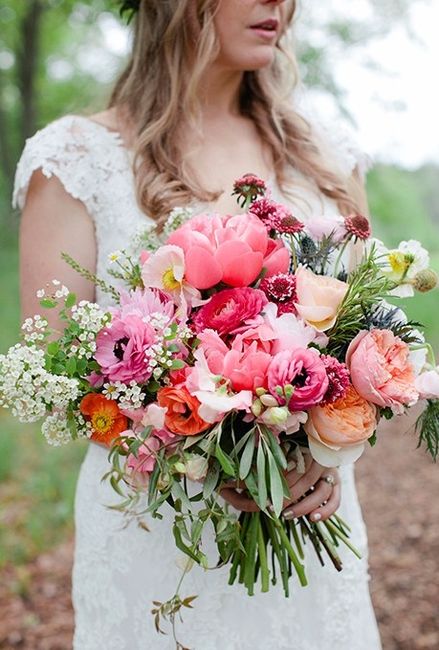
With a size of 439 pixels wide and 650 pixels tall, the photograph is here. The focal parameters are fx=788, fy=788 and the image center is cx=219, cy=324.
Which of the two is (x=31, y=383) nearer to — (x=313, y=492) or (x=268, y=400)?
(x=268, y=400)

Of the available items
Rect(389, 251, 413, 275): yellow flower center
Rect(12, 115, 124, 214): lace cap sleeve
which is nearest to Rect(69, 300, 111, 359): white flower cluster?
Rect(389, 251, 413, 275): yellow flower center

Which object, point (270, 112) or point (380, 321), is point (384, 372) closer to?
point (380, 321)

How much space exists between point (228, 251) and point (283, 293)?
5.2 inches

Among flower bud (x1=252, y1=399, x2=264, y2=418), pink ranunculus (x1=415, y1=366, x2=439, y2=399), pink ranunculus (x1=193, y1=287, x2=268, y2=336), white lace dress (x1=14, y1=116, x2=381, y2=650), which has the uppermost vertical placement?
pink ranunculus (x1=193, y1=287, x2=268, y2=336)

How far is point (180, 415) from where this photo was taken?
1.42 metres

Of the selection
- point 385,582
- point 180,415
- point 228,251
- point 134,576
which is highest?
point 228,251

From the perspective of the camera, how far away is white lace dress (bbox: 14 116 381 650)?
195cm

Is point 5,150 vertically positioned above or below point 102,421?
below

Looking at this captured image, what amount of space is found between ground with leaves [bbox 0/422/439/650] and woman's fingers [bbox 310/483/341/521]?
217 cm

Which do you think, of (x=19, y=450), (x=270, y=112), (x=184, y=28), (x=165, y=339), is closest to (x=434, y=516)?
(x=19, y=450)

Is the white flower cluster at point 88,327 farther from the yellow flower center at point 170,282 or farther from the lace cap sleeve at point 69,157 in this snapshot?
the lace cap sleeve at point 69,157

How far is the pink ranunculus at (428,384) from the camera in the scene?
4.96 feet

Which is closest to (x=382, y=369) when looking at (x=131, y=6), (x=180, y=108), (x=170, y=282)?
(x=170, y=282)

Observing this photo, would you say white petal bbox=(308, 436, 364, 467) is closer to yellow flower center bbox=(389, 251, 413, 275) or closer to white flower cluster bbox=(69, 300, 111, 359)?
yellow flower center bbox=(389, 251, 413, 275)
